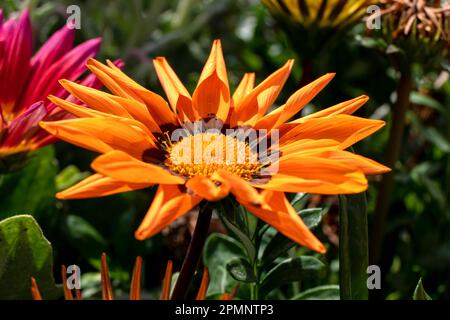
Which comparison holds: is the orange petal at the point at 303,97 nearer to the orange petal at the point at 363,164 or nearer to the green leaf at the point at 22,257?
the orange petal at the point at 363,164

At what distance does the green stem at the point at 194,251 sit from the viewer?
2.15ft

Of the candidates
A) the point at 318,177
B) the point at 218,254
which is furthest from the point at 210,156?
the point at 218,254

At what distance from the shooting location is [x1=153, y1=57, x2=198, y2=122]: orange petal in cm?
80

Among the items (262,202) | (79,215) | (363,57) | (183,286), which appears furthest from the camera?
(363,57)

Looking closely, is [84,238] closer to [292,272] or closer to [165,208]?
[292,272]

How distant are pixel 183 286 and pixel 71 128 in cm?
17

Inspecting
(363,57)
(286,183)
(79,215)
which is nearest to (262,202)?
(286,183)

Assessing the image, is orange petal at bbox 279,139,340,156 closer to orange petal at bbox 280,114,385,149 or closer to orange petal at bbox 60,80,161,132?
orange petal at bbox 280,114,385,149

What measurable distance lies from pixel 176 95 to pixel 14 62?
22cm

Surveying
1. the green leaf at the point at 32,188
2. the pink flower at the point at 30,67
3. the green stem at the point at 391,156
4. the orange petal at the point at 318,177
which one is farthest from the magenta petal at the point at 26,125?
the green stem at the point at 391,156

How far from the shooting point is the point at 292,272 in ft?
2.60

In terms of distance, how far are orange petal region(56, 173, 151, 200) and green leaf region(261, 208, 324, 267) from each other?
20cm
